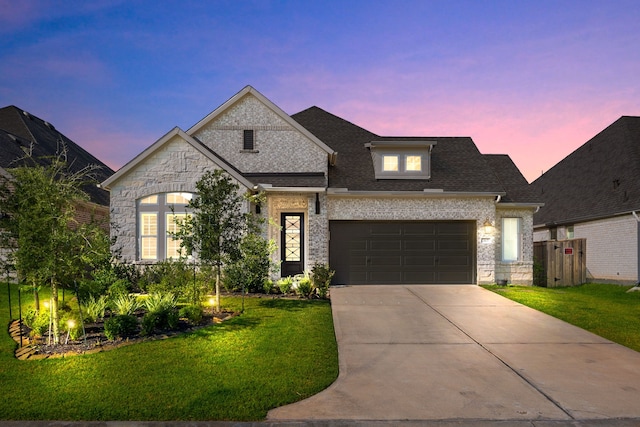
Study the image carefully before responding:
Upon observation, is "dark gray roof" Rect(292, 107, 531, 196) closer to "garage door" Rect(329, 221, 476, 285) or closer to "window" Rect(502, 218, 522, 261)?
"window" Rect(502, 218, 522, 261)

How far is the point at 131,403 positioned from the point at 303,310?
643cm

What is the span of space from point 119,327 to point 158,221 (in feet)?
24.1

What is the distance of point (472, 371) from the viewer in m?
6.28

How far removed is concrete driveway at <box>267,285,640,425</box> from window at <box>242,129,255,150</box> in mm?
8817

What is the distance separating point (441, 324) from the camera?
31.4ft

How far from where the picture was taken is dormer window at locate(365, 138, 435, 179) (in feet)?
57.4

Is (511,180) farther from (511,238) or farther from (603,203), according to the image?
(603,203)

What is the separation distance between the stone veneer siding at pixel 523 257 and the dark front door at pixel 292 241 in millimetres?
7883

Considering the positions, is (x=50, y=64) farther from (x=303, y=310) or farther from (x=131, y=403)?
(x=131, y=403)

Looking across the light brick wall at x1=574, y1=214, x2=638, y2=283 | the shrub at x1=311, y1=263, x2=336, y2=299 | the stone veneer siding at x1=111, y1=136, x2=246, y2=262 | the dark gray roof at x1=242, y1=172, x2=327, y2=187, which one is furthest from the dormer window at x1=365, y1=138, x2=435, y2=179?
the light brick wall at x1=574, y1=214, x2=638, y2=283

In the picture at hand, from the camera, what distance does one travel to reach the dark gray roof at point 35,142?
19.3 metres

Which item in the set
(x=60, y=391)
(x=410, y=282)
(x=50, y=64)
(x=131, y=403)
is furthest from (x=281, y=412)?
(x=50, y=64)

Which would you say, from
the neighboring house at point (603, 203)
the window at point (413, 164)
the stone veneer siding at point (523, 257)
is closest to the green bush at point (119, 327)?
the window at point (413, 164)

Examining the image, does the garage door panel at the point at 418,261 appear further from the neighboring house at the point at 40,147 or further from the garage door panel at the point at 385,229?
the neighboring house at the point at 40,147
